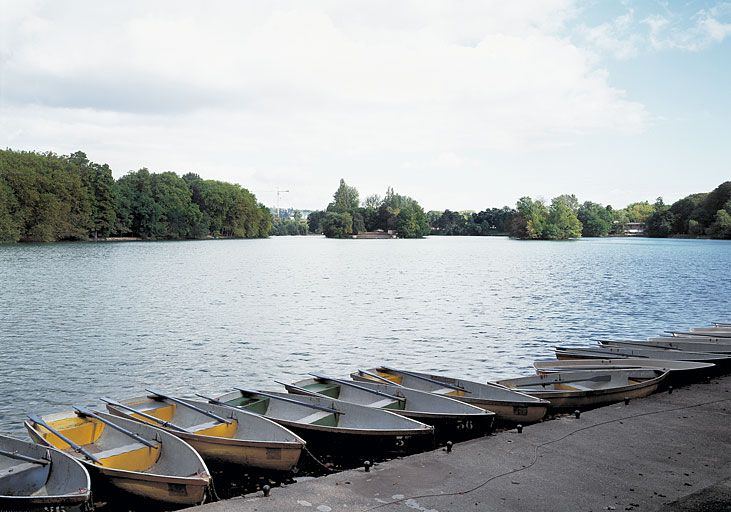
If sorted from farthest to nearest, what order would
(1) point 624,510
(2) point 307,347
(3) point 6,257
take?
(3) point 6,257
(2) point 307,347
(1) point 624,510

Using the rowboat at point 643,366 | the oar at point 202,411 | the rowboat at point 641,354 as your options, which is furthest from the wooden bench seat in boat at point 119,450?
the rowboat at point 641,354

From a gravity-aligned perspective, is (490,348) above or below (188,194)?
below

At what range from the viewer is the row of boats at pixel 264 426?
8.66 metres

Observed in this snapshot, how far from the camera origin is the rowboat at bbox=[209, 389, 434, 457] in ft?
34.7

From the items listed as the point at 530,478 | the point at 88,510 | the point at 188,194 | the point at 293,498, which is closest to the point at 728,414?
the point at 530,478

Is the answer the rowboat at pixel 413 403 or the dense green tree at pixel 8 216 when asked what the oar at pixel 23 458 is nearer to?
the rowboat at pixel 413 403

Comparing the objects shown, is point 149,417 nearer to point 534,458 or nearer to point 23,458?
point 23,458

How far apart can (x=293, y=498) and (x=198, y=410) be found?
438 centimetres

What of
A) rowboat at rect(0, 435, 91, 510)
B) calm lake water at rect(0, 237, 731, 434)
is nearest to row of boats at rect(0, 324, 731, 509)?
rowboat at rect(0, 435, 91, 510)

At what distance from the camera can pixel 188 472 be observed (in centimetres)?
900

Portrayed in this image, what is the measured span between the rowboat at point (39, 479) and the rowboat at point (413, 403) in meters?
5.31

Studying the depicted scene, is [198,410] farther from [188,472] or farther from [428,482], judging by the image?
[428,482]

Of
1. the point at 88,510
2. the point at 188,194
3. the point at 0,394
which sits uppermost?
the point at 188,194

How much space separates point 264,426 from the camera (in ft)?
35.0
